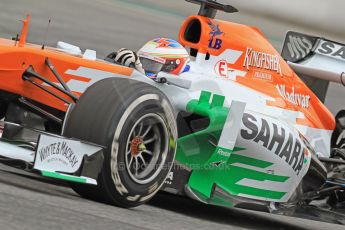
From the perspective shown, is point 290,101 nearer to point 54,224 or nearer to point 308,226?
point 308,226

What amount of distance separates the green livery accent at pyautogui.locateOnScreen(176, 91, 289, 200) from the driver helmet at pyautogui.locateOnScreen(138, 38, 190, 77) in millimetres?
643

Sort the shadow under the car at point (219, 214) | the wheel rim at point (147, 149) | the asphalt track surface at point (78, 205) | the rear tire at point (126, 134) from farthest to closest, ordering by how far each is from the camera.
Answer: the shadow under the car at point (219, 214)
the wheel rim at point (147, 149)
the rear tire at point (126, 134)
the asphalt track surface at point (78, 205)

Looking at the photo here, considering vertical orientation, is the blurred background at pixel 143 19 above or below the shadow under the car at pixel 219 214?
above

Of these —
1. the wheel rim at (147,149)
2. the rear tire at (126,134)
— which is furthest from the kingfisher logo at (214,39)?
the wheel rim at (147,149)

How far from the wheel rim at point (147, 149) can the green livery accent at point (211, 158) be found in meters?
0.46

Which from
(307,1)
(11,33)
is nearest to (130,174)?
(11,33)

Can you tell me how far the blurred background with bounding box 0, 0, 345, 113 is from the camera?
12867mm

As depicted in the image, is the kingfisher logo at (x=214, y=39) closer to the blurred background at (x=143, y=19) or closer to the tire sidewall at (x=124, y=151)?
the tire sidewall at (x=124, y=151)

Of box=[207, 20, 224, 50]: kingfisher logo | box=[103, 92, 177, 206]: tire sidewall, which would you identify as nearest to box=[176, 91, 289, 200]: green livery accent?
box=[103, 92, 177, 206]: tire sidewall

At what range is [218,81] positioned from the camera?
6465mm

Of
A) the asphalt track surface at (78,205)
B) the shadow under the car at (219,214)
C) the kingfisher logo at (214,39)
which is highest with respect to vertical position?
the kingfisher logo at (214,39)

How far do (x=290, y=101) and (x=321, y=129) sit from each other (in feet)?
1.57

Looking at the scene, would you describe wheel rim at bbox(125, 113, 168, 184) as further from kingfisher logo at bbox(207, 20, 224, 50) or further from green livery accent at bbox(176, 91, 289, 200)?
kingfisher logo at bbox(207, 20, 224, 50)

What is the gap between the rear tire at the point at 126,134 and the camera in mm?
5012
